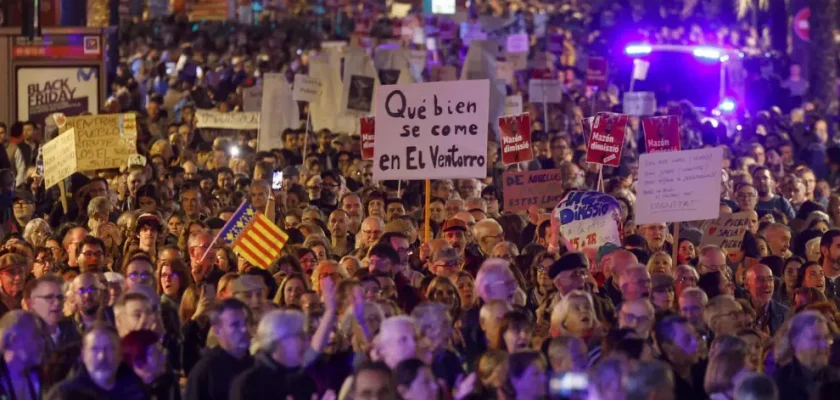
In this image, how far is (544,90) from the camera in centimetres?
2578

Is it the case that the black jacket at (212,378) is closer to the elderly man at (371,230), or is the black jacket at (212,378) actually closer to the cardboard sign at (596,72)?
the elderly man at (371,230)

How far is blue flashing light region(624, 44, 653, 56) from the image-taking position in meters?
31.0

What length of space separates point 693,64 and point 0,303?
2209 centimetres

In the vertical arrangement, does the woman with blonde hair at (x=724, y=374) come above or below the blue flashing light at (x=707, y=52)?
below

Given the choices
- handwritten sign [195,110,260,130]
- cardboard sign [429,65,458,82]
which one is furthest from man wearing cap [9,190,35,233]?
cardboard sign [429,65,458,82]

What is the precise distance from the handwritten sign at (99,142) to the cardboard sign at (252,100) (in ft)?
24.3

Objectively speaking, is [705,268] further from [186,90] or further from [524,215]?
[186,90]

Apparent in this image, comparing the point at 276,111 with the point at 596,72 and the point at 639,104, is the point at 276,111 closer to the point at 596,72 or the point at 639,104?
the point at 639,104

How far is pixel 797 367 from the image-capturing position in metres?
8.45

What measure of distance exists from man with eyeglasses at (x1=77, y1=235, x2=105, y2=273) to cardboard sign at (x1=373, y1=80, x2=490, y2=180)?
98.9 inches

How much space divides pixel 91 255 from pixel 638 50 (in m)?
20.7

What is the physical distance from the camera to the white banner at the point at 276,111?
22.9 m

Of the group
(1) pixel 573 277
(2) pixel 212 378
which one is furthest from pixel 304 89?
(2) pixel 212 378

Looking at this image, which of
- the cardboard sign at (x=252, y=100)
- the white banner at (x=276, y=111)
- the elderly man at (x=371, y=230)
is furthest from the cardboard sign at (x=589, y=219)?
the cardboard sign at (x=252, y=100)
